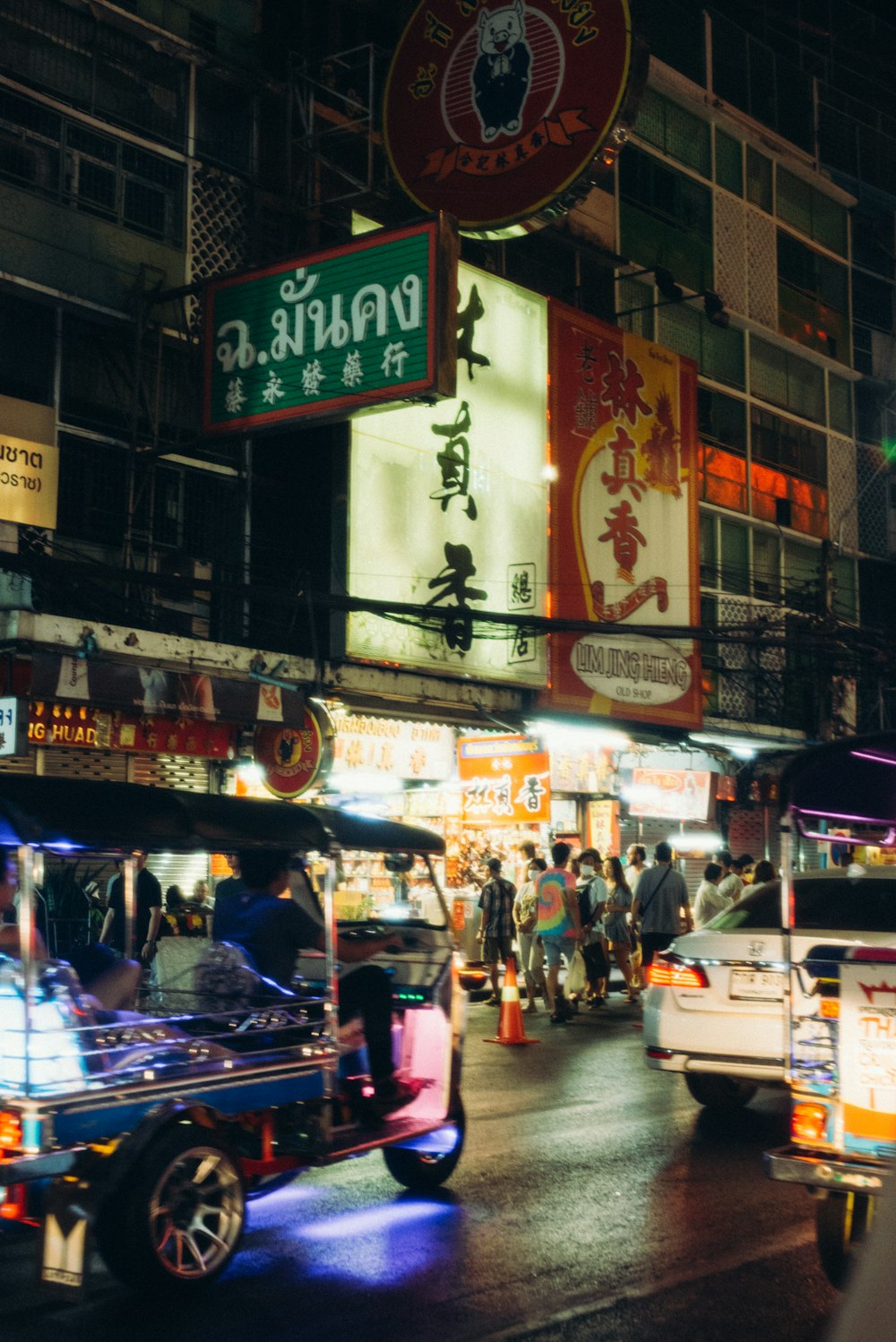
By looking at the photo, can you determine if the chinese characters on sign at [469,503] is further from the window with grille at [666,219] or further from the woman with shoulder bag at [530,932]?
the window with grille at [666,219]

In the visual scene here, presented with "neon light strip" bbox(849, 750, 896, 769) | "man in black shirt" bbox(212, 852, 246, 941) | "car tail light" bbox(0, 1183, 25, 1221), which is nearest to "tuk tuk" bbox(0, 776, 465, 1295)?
"car tail light" bbox(0, 1183, 25, 1221)

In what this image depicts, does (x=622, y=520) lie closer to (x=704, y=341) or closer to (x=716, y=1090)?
(x=704, y=341)

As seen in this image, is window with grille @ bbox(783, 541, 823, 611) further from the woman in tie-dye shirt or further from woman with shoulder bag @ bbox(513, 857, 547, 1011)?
the woman in tie-dye shirt

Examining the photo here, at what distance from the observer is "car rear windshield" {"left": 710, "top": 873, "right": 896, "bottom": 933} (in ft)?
30.3

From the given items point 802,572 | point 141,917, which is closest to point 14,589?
point 141,917

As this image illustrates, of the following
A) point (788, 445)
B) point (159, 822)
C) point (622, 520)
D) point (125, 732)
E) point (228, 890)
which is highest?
point (788, 445)

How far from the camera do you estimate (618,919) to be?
1828cm

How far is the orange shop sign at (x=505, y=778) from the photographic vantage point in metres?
18.6

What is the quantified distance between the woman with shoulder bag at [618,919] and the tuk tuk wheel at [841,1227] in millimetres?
12423

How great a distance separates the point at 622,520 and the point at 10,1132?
17.8m

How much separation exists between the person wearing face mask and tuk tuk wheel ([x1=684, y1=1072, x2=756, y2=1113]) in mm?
6586

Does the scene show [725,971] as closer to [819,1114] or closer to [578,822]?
[819,1114]

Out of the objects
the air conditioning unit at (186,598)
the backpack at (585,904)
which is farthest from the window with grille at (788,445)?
the air conditioning unit at (186,598)

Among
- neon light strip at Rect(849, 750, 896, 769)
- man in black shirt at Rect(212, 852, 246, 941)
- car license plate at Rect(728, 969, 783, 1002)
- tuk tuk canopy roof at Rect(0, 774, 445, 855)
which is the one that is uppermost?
neon light strip at Rect(849, 750, 896, 769)
